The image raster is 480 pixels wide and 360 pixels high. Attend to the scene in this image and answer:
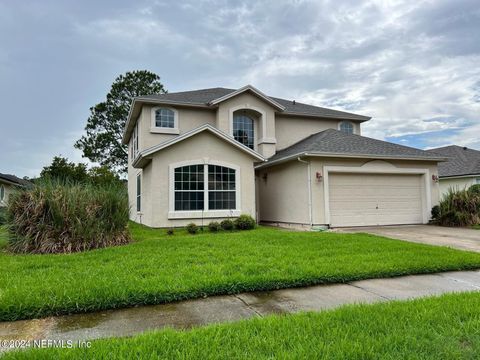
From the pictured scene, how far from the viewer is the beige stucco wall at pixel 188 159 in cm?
1228

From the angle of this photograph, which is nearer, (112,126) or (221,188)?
(221,188)

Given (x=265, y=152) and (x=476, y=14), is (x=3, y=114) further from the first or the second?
(x=476, y=14)

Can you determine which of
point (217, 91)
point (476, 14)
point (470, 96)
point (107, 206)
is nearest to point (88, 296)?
point (107, 206)

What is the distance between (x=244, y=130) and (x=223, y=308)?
44.3 ft

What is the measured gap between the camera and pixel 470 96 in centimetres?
1902

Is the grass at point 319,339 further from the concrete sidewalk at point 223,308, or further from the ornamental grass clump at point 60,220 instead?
the ornamental grass clump at point 60,220

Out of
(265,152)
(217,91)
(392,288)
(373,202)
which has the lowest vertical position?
(392,288)

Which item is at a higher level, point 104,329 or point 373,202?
point 373,202

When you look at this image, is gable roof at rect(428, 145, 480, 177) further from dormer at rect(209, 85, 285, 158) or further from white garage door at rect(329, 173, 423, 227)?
dormer at rect(209, 85, 285, 158)

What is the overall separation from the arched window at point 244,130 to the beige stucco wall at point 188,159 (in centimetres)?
325

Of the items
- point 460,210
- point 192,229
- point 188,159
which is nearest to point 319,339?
point 192,229

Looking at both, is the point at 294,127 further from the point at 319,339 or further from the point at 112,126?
the point at 112,126

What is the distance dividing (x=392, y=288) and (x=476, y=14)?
12.3 metres

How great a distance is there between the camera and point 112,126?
32750 millimetres
